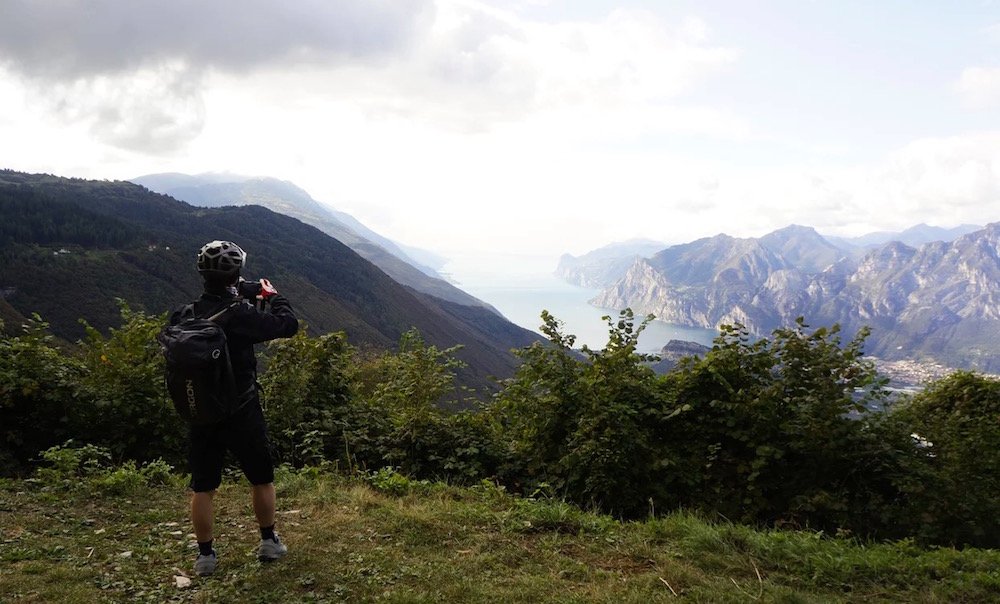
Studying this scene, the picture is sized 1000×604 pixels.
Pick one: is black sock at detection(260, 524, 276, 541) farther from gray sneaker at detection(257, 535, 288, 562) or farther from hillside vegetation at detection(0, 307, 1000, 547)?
hillside vegetation at detection(0, 307, 1000, 547)

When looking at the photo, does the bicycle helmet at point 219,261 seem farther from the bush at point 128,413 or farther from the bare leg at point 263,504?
the bush at point 128,413

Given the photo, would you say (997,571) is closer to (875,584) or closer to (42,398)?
(875,584)

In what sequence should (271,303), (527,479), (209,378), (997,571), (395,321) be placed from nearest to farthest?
(209,378) < (997,571) < (271,303) < (527,479) < (395,321)

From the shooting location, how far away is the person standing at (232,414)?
4.35 metres

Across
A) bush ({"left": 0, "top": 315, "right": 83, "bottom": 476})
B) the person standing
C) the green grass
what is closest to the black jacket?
the person standing

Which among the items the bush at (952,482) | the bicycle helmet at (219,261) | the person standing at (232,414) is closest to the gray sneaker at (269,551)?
the person standing at (232,414)

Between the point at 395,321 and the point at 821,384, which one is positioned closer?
the point at 821,384

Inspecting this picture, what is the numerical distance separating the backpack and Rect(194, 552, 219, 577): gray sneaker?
1.17 m

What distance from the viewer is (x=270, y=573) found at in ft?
14.3

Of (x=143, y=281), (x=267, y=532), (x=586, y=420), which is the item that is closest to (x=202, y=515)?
(x=267, y=532)

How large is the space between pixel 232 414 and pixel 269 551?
1.28 m

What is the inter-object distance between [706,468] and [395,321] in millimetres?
167211

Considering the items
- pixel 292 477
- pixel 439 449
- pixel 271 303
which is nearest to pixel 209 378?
pixel 271 303

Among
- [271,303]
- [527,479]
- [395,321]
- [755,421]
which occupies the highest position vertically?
[271,303]
